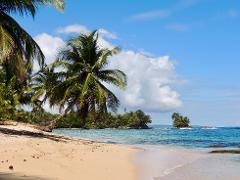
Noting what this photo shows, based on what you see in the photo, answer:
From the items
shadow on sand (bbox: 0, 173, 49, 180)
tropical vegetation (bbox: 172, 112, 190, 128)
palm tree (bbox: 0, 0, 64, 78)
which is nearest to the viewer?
shadow on sand (bbox: 0, 173, 49, 180)

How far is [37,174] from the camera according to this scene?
8.86m

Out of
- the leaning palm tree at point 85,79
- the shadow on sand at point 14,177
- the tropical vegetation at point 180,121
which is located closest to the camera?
the shadow on sand at point 14,177

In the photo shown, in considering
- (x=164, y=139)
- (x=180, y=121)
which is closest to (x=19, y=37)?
(x=164, y=139)

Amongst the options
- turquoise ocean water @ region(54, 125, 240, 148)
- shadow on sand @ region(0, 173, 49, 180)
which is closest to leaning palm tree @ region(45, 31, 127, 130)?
turquoise ocean water @ region(54, 125, 240, 148)

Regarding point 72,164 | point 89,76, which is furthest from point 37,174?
point 89,76

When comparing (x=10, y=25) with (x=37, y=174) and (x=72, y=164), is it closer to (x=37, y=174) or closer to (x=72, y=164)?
(x=72, y=164)

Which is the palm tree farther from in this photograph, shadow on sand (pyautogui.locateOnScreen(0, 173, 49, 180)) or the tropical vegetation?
the tropical vegetation

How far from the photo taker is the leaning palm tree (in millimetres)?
30406

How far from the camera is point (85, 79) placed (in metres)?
31.4

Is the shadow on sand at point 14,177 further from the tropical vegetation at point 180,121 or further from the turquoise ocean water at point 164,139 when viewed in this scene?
the tropical vegetation at point 180,121

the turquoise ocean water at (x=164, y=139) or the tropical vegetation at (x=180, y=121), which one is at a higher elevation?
the tropical vegetation at (x=180, y=121)

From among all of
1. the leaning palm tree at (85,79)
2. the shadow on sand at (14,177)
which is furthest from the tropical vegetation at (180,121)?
the shadow on sand at (14,177)

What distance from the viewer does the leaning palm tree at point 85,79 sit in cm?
3041

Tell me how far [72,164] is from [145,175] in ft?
6.28
